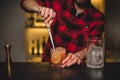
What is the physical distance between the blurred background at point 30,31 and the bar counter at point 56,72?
1.62 meters

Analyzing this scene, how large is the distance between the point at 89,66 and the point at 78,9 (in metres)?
1.12

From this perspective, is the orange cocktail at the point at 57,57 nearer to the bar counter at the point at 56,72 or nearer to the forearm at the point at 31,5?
the bar counter at the point at 56,72

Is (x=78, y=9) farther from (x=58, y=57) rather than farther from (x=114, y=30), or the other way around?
(x=58, y=57)

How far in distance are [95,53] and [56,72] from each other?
0.88 feet

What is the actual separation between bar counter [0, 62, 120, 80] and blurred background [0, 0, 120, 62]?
63.8 inches

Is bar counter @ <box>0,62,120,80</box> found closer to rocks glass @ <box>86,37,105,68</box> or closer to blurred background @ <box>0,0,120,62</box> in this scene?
rocks glass @ <box>86,37,105,68</box>

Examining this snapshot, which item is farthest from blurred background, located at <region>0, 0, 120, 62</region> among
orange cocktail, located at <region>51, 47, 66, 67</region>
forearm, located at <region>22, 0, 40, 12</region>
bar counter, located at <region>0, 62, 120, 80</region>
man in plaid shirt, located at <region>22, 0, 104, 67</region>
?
orange cocktail, located at <region>51, 47, 66, 67</region>

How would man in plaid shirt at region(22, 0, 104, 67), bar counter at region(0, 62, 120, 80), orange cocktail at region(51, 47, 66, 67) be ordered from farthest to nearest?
man in plaid shirt at region(22, 0, 104, 67), orange cocktail at region(51, 47, 66, 67), bar counter at region(0, 62, 120, 80)

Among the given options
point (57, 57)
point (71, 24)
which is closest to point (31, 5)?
point (57, 57)

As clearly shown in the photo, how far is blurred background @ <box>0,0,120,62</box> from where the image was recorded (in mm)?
3416

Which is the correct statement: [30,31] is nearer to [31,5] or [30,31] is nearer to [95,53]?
[31,5]

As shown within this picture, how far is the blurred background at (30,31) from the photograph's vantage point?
342 cm

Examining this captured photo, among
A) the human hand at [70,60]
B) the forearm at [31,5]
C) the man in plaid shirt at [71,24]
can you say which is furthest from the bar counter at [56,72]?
the man in plaid shirt at [71,24]

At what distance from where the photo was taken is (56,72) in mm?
1687
